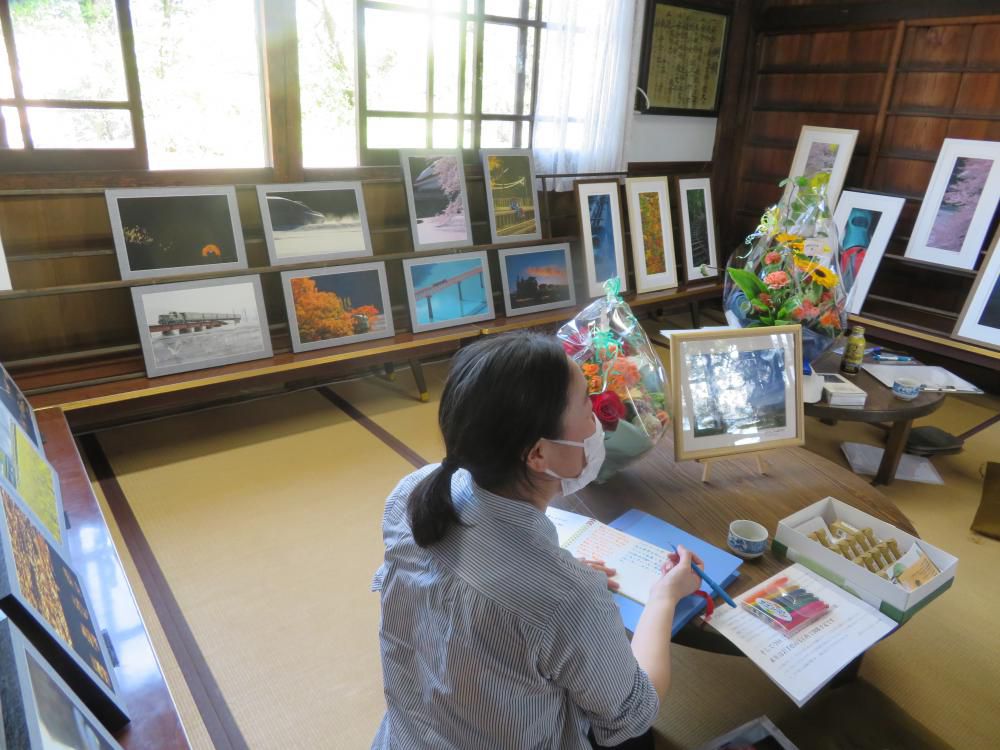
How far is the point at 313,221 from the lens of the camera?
117 inches

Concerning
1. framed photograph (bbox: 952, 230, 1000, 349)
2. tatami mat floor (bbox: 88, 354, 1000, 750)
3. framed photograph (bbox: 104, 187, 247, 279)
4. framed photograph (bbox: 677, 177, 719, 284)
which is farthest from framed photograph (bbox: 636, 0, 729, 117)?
framed photograph (bbox: 104, 187, 247, 279)

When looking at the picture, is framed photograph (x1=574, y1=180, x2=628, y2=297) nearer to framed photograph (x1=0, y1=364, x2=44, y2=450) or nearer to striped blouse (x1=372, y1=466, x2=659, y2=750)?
framed photograph (x1=0, y1=364, x2=44, y2=450)

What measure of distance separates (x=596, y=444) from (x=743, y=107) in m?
4.33

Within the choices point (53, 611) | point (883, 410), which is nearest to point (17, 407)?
point (53, 611)

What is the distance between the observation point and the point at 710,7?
423 cm

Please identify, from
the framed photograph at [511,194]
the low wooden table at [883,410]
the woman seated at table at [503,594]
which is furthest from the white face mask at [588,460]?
the framed photograph at [511,194]

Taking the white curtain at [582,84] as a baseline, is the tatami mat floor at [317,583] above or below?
below

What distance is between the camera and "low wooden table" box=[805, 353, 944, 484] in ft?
7.79

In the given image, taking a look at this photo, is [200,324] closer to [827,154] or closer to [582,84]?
[582,84]

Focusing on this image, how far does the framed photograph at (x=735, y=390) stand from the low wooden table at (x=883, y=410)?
2.59 ft

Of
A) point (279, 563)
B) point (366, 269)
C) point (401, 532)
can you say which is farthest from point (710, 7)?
point (401, 532)

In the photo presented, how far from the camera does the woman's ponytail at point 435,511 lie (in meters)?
0.87

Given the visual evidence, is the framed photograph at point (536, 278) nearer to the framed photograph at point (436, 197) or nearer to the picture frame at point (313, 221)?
the framed photograph at point (436, 197)

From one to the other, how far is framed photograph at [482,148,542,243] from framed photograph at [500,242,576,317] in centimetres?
10
